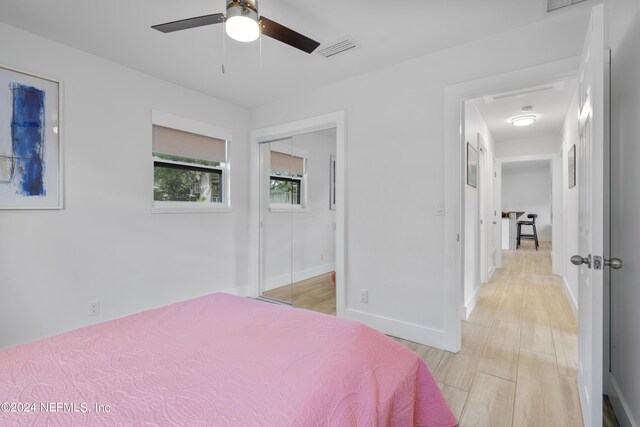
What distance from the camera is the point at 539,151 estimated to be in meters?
5.53

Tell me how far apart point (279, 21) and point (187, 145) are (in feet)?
5.79

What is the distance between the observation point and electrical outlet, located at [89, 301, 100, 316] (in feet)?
8.53

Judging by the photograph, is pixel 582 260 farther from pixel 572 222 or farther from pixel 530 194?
pixel 530 194

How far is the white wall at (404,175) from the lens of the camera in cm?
241

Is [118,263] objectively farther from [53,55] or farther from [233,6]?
[233,6]

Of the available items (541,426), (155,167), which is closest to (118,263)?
(155,167)

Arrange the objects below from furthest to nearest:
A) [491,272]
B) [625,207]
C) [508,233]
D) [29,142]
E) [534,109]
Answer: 1. [508,233]
2. [491,272]
3. [534,109]
4. [29,142]
5. [625,207]

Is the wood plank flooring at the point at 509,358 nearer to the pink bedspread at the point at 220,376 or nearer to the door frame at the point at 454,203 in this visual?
the door frame at the point at 454,203

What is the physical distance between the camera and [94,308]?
262cm

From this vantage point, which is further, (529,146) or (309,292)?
(529,146)

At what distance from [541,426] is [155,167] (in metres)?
3.58

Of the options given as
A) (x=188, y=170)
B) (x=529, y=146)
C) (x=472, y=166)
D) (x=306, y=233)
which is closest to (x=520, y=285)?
(x=472, y=166)

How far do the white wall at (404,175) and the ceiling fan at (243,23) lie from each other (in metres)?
1.24

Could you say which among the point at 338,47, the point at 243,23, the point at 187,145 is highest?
the point at 338,47
